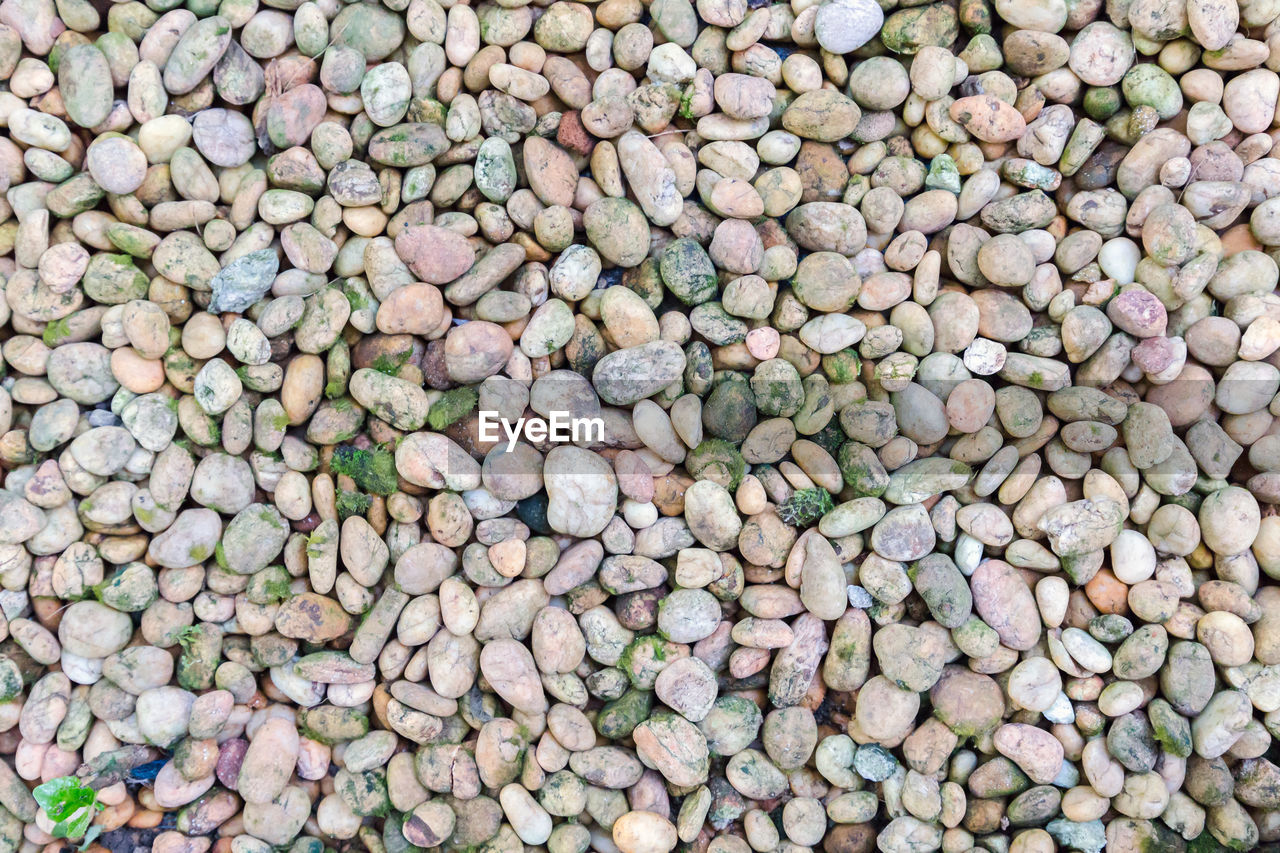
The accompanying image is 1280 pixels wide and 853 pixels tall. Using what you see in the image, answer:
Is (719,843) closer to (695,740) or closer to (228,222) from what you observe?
(695,740)

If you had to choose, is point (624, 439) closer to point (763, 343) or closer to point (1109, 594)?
point (763, 343)

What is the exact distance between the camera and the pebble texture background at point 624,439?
110 cm

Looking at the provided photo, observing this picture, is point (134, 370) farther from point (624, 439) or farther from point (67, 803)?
point (624, 439)

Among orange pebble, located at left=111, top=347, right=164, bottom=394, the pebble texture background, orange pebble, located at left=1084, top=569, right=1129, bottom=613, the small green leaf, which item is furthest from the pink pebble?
the small green leaf

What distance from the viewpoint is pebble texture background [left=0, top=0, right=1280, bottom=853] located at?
110 centimetres

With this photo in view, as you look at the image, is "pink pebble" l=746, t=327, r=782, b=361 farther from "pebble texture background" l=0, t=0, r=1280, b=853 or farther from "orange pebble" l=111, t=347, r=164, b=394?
"orange pebble" l=111, t=347, r=164, b=394

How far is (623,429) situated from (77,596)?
0.76 meters

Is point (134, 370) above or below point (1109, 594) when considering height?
above

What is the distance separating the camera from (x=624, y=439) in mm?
1150

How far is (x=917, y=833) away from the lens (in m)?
1.09

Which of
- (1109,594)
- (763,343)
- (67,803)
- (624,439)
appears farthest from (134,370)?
(1109,594)

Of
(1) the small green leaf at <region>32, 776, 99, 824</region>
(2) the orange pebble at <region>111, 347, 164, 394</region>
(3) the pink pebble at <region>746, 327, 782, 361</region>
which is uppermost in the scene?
(3) the pink pebble at <region>746, 327, 782, 361</region>

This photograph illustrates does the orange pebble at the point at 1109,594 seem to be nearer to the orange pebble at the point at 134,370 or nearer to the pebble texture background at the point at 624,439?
the pebble texture background at the point at 624,439

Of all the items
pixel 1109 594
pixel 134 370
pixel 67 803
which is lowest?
pixel 67 803
